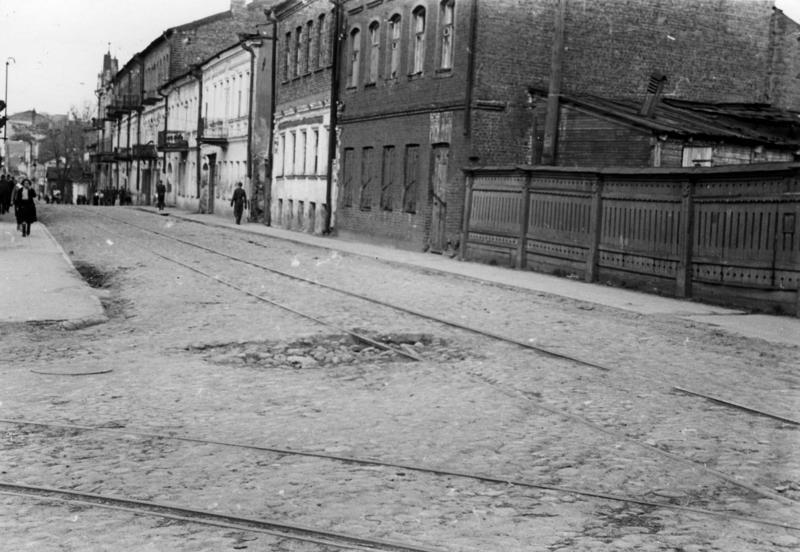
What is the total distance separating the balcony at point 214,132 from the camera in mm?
53562

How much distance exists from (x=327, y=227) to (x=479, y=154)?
10.9m

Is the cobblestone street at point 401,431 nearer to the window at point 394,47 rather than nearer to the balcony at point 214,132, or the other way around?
the window at point 394,47

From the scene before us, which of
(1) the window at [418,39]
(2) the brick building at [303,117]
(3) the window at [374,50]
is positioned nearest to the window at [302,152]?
(2) the brick building at [303,117]

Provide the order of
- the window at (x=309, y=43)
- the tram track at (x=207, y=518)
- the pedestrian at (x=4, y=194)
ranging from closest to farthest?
1. the tram track at (x=207, y=518)
2. the window at (x=309, y=43)
3. the pedestrian at (x=4, y=194)

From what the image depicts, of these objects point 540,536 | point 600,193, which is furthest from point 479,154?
point 540,536

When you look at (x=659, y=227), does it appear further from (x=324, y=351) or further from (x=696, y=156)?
(x=324, y=351)

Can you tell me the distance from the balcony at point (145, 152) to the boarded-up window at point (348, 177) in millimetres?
38778

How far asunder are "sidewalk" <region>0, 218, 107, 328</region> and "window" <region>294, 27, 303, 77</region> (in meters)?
19.1

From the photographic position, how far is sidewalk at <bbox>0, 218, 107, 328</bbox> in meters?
12.8

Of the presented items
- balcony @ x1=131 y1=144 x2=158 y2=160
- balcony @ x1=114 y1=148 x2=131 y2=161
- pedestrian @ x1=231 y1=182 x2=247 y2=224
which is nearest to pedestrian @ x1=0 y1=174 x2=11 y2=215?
pedestrian @ x1=231 y1=182 x2=247 y2=224

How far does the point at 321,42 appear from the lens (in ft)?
128

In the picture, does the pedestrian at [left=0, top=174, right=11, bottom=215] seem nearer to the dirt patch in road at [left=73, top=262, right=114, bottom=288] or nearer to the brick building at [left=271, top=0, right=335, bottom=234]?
the brick building at [left=271, top=0, right=335, bottom=234]

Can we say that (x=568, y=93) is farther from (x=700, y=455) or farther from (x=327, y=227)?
(x=700, y=455)

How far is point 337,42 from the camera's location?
36.8m
